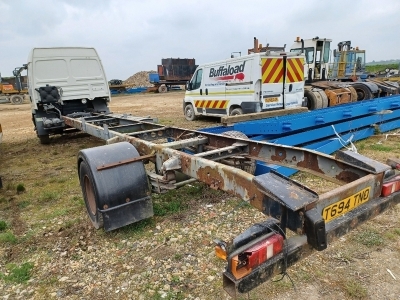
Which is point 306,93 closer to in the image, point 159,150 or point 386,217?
point 386,217

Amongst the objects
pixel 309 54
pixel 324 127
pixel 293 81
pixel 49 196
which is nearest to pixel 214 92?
pixel 293 81

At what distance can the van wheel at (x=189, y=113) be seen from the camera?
11.3 meters

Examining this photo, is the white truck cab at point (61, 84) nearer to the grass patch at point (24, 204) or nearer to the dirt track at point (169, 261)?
the grass patch at point (24, 204)

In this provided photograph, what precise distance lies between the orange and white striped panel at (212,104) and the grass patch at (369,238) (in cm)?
669

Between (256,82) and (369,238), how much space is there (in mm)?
5787

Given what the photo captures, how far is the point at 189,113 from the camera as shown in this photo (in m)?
11.5

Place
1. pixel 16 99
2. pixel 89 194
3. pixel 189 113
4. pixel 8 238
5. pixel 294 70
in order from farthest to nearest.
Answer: pixel 16 99 → pixel 189 113 → pixel 294 70 → pixel 89 194 → pixel 8 238

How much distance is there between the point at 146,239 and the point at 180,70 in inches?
1176

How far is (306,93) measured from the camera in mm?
10352

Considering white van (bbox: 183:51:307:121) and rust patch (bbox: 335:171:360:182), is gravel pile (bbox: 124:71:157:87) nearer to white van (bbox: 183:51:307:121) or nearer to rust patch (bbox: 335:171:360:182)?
white van (bbox: 183:51:307:121)

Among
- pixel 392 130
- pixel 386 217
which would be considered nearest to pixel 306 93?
A: pixel 392 130

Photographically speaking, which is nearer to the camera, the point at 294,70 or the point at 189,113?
the point at 294,70

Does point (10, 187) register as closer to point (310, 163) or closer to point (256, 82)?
point (310, 163)

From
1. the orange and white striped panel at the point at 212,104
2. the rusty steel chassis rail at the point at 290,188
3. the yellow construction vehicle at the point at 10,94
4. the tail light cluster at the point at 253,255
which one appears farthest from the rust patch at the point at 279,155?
the yellow construction vehicle at the point at 10,94
